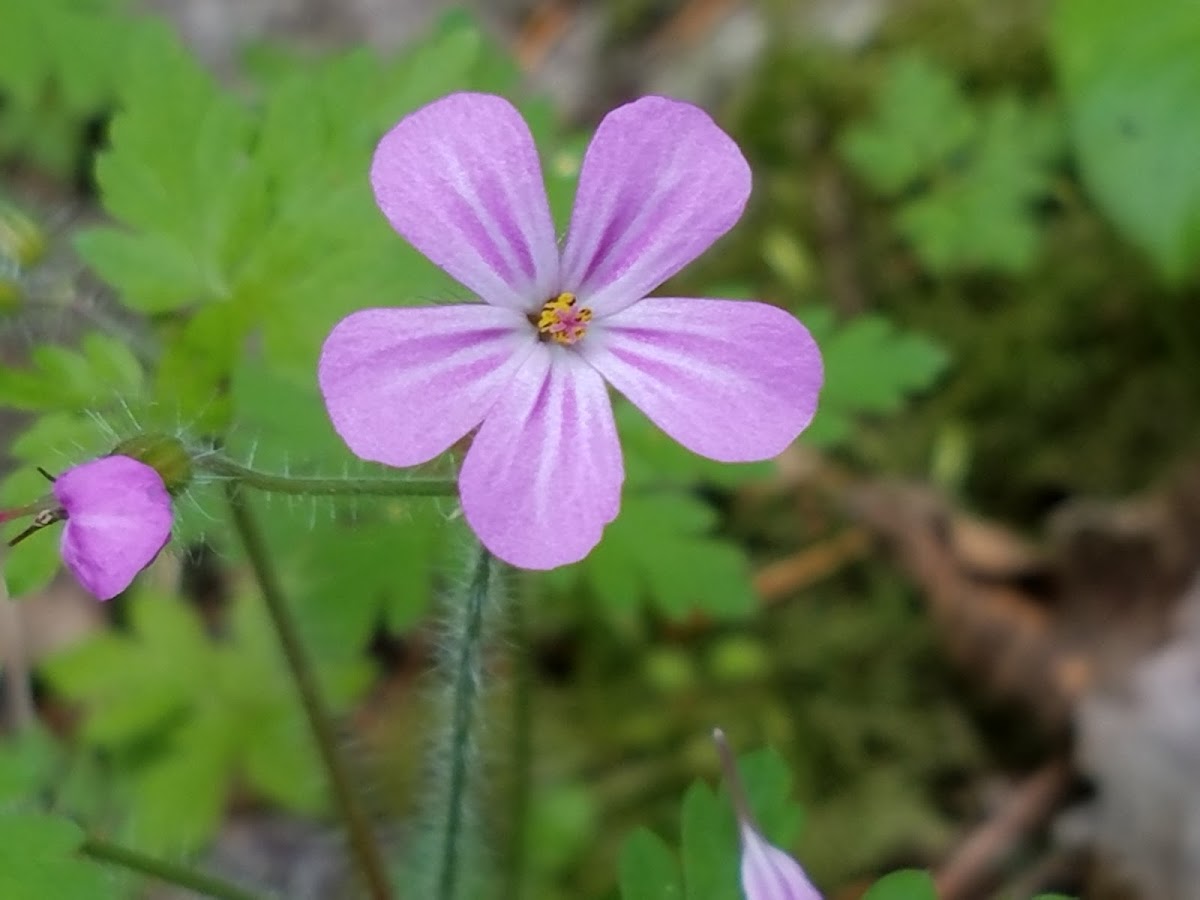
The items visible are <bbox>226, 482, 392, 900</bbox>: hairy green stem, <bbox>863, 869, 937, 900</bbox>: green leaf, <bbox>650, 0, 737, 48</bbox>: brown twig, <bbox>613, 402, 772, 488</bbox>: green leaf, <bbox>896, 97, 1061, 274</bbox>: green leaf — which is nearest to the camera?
<bbox>863, 869, 937, 900</bbox>: green leaf

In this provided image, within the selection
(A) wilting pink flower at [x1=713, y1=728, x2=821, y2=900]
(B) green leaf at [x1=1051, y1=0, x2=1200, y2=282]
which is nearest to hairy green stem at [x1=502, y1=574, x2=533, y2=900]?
(A) wilting pink flower at [x1=713, y1=728, x2=821, y2=900]

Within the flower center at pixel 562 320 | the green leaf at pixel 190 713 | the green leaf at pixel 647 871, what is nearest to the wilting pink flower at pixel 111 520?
the flower center at pixel 562 320

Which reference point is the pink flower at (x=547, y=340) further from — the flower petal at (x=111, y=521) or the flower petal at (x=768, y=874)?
→ the flower petal at (x=768, y=874)

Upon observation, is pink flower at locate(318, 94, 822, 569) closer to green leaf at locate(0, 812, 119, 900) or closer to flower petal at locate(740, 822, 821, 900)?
flower petal at locate(740, 822, 821, 900)

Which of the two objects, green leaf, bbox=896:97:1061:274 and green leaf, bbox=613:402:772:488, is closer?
green leaf, bbox=613:402:772:488

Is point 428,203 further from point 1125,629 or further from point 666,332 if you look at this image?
point 1125,629

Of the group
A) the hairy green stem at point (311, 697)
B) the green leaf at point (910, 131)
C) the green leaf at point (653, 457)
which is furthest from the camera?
the green leaf at point (910, 131)

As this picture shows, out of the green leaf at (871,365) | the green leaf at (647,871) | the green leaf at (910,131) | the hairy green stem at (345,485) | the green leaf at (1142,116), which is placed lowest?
the green leaf at (647,871)


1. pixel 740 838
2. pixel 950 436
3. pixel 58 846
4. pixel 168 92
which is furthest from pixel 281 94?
pixel 950 436
